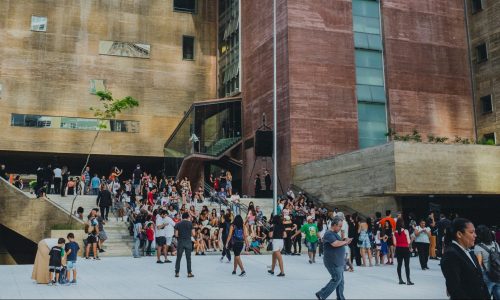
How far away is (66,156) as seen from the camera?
4069 centimetres

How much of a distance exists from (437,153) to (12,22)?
34.2 m

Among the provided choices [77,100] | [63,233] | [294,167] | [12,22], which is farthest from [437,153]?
[12,22]

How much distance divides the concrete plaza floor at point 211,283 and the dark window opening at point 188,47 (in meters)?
30.0

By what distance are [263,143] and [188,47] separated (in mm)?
17060

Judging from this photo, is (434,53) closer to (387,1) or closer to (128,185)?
(387,1)

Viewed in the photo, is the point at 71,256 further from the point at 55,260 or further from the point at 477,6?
the point at 477,6

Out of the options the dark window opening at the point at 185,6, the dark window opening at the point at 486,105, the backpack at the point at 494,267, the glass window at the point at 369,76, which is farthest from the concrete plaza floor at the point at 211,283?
the dark window opening at the point at 185,6

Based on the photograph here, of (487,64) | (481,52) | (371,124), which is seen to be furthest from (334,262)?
(481,52)

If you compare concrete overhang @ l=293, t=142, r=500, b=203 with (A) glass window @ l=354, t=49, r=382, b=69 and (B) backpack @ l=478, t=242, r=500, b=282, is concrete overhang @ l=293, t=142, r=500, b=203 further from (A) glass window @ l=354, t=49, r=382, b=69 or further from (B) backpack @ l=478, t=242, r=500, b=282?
(B) backpack @ l=478, t=242, r=500, b=282

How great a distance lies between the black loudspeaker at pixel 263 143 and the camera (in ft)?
101

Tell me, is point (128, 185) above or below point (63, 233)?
above

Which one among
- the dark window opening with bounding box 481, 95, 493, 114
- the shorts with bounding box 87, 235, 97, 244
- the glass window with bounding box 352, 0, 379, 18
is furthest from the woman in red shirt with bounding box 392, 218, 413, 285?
the dark window opening with bounding box 481, 95, 493, 114

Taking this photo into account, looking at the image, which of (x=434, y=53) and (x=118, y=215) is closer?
(x=118, y=215)

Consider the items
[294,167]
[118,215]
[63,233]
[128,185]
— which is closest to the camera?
[63,233]
